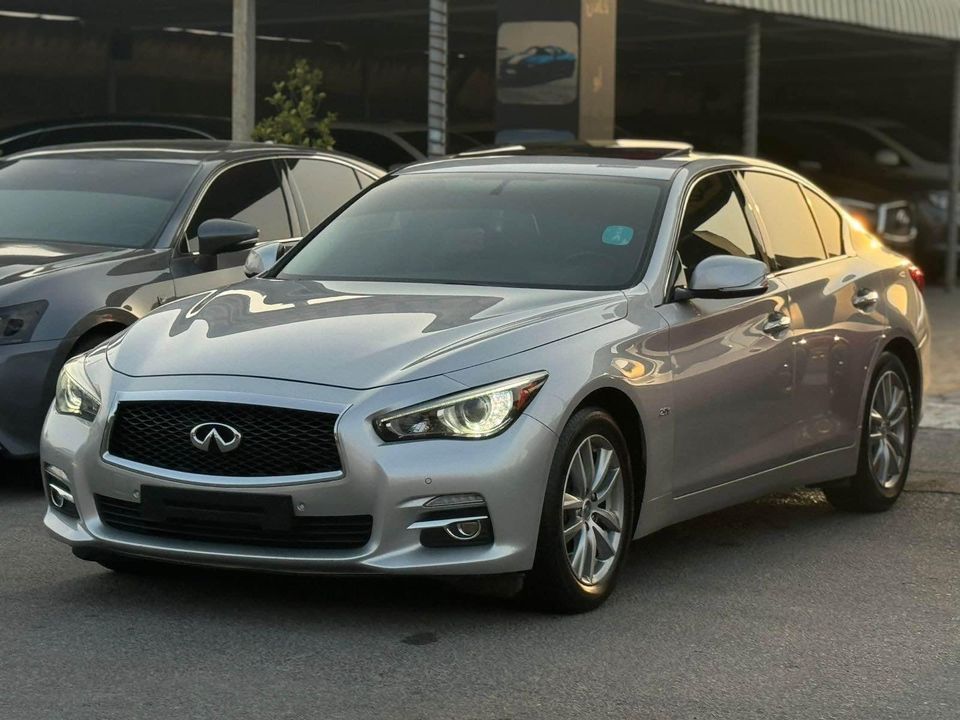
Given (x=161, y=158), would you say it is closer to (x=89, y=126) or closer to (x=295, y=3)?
(x=89, y=126)

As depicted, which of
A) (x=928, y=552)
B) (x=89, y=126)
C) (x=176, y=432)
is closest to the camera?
(x=176, y=432)

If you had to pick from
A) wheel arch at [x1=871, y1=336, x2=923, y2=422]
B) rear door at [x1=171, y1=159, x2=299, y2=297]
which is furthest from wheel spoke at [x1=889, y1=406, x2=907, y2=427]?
rear door at [x1=171, y1=159, x2=299, y2=297]

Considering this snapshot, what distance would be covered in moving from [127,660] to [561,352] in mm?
1629

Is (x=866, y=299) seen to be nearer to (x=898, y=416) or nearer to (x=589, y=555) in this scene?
(x=898, y=416)

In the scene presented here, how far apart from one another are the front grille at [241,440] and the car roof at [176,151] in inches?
152

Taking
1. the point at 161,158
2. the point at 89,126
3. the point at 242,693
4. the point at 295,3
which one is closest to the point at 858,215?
the point at 295,3

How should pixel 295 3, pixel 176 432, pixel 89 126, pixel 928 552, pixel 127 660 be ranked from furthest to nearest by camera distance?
pixel 295 3 < pixel 89 126 < pixel 928 552 < pixel 176 432 < pixel 127 660

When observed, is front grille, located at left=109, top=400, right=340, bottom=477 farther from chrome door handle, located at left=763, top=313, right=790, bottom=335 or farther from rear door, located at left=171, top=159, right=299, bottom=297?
rear door, located at left=171, top=159, right=299, bottom=297

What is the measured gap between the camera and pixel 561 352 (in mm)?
5625

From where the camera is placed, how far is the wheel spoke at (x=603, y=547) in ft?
19.1

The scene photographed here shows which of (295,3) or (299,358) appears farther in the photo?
(295,3)

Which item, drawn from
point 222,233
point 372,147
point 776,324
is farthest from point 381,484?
point 372,147

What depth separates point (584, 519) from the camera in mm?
5723

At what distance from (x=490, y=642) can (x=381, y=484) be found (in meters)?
0.59
